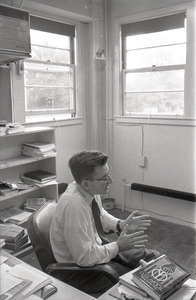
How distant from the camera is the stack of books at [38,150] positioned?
305cm

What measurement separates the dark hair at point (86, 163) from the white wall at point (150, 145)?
2.02m

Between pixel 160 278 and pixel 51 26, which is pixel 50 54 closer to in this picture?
pixel 51 26

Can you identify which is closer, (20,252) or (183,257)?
(20,252)

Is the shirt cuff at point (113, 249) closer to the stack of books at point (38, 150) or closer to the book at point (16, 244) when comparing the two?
the book at point (16, 244)

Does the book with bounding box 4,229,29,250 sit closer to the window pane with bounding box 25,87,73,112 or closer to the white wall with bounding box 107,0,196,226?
the window pane with bounding box 25,87,73,112

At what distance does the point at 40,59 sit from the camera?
3520mm

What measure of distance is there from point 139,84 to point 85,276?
2.75 m

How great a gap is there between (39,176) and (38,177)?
2 cm

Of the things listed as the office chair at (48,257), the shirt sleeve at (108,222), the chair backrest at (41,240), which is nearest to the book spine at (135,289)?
the office chair at (48,257)

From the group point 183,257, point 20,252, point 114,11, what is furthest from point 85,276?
point 114,11

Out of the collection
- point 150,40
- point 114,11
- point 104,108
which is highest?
point 114,11

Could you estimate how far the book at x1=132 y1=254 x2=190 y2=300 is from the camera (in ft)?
3.88

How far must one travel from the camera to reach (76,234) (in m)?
1.50

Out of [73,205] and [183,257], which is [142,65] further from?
[73,205]
